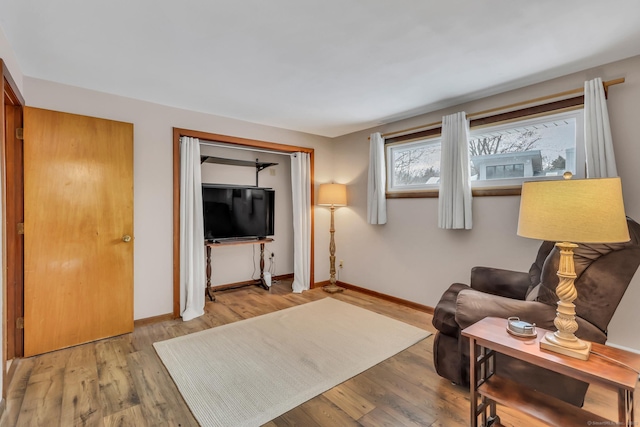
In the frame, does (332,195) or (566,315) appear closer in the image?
(566,315)

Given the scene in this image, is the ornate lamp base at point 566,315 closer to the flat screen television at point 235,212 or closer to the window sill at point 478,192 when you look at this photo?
the window sill at point 478,192

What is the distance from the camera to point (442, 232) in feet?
11.2

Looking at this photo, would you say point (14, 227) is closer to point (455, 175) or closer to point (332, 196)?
point (332, 196)

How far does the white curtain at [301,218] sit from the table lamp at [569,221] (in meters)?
3.26

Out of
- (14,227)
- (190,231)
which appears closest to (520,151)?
(190,231)

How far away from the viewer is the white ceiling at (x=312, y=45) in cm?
171

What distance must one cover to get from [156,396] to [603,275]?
278cm

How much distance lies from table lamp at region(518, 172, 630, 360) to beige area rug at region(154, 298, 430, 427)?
1.39m

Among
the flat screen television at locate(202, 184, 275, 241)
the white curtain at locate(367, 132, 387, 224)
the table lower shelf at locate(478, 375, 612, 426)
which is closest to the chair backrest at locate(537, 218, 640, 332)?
the table lower shelf at locate(478, 375, 612, 426)

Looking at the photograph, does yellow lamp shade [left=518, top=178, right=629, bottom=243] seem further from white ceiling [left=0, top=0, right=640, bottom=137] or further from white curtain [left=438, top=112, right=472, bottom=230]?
white curtain [left=438, top=112, right=472, bottom=230]

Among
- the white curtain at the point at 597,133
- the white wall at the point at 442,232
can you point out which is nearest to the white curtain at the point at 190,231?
the white wall at the point at 442,232

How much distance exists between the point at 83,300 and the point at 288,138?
120 inches

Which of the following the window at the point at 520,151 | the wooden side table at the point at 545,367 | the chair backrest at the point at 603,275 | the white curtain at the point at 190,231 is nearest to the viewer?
the wooden side table at the point at 545,367

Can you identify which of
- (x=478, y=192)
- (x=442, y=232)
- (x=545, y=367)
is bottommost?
(x=545, y=367)
